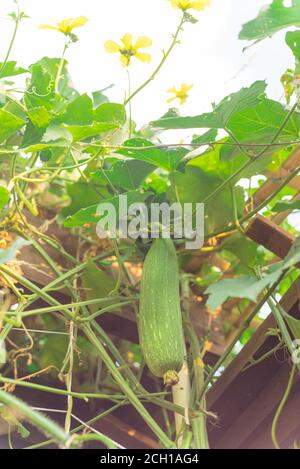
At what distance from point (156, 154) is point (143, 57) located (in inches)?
8.6

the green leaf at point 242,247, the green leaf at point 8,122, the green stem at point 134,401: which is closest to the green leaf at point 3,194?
the green leaf at point 8,122

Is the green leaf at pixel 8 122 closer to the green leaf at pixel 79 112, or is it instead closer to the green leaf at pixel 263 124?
the green leaf at pixel 79 112

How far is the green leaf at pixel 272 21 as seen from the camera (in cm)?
80

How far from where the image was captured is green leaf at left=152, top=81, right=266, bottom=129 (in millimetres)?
812

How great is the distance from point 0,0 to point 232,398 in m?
0.70

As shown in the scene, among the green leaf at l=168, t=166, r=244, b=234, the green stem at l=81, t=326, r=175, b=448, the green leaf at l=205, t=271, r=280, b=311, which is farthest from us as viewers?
the green leaf at l=168, t=166, r=244, b=234

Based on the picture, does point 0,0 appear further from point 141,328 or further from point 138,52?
point 141,328

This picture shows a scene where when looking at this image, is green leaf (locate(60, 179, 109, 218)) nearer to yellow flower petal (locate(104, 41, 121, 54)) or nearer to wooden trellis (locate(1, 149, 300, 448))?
wooden trellis (locate(1, 149, 300, 448))

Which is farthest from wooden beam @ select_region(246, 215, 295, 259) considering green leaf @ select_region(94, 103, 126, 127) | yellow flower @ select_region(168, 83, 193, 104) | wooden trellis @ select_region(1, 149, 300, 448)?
yellow flower @ select_region(168, 83, 193, 104)

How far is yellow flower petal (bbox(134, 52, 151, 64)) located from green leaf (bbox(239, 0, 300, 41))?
275 millimetres

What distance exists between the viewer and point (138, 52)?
1.05m

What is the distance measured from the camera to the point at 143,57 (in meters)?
1.06

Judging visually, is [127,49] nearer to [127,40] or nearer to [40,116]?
[127,40]

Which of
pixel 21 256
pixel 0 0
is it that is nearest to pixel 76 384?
pixel 21 256
